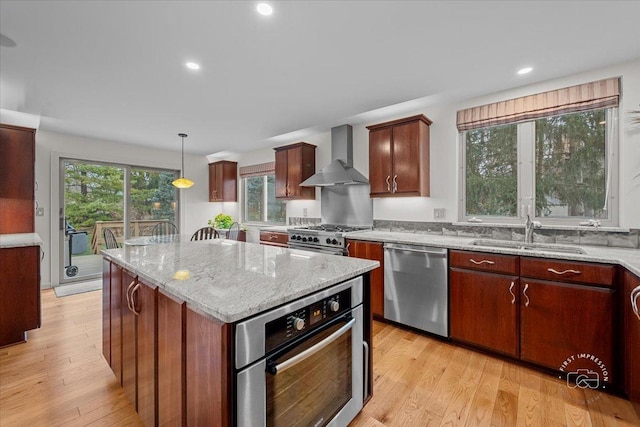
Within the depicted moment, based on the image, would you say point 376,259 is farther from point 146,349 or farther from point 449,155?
point 146,349

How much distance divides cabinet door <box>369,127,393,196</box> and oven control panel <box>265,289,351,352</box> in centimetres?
221

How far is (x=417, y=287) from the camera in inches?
103

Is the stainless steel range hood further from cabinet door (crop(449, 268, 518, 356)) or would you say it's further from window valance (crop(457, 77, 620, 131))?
cabinet door (crop(449, 268, 518, 356))

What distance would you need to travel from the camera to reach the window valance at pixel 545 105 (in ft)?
7.46

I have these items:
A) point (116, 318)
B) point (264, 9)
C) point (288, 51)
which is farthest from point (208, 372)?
point (288, 51)

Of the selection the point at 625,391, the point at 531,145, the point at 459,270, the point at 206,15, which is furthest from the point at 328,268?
the point at 531,145

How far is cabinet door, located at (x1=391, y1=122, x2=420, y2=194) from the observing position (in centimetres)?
306

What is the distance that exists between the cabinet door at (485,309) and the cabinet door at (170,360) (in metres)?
2.18

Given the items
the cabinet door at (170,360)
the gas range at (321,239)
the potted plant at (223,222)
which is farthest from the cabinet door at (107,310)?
the potted plant at (223,222)

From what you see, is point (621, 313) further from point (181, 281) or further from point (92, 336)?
point (92, 336)

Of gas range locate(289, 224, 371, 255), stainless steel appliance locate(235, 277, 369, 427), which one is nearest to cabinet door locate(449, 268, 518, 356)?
gas range locate(289, 224, 371, 255)

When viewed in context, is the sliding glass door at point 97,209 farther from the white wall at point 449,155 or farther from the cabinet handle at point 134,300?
the cabinet handle at point 134,300

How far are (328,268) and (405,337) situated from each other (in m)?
1.69

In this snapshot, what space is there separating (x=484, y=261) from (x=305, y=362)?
6.01ft
